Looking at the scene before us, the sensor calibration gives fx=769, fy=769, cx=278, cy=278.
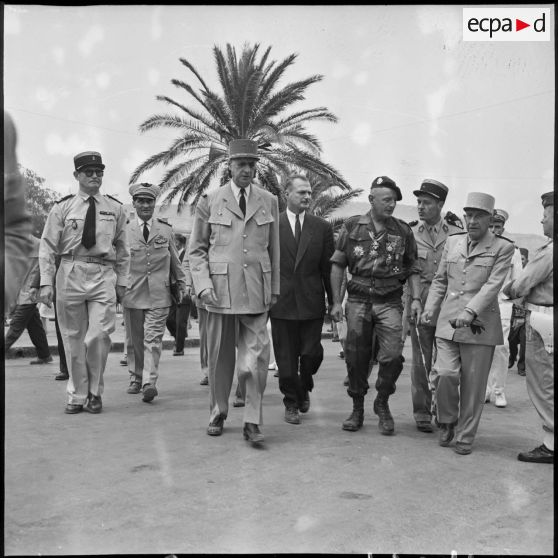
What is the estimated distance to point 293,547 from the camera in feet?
11.7

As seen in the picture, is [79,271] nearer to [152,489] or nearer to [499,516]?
[152,489]

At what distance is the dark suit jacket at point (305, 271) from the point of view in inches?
272

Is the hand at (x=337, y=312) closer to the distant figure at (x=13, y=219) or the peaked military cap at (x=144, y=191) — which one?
the peaked military cap at (x=144, y=191)

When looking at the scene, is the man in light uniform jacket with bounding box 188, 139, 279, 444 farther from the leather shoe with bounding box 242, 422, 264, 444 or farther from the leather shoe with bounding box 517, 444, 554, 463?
the leather shoe with bounding box 517, 444, 554, 463

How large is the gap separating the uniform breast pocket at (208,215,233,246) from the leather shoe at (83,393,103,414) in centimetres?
194

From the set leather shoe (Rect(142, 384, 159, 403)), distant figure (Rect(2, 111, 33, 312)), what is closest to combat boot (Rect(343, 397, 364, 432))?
leather shoe (Rect(142, 384, 159, 403))

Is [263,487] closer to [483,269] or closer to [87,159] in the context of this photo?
[483,269]

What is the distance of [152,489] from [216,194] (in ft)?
8.39

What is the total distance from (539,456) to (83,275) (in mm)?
4119

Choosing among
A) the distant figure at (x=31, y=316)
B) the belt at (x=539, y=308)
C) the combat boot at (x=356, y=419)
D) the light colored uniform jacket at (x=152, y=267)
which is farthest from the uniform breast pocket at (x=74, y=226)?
the belt at (x=539, y=308)

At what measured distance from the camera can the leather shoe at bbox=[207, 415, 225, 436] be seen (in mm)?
5887

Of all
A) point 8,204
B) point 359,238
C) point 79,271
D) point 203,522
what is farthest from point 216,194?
point 8,204

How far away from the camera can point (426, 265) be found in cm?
678

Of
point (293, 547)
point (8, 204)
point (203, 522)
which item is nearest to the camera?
point (8, 204)
